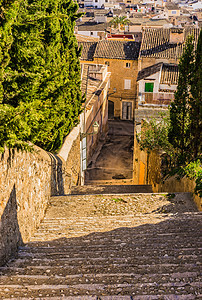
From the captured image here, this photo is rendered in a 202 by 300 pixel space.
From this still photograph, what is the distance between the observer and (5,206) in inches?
217

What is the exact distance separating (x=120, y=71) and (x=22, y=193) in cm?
3326

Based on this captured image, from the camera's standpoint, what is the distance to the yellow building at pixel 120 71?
37.7m

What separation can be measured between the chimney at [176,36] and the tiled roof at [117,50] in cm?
418

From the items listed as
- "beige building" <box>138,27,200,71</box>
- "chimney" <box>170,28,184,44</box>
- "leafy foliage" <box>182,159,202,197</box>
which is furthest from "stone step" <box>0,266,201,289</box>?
"chimney" <box>170,28,184,44</box>

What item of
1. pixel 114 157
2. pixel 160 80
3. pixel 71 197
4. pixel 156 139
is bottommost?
pixel 114 157

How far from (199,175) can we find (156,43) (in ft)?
97.1

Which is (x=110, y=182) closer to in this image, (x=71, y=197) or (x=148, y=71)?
(x=71, y=197)

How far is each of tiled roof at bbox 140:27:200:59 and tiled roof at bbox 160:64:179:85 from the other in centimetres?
269

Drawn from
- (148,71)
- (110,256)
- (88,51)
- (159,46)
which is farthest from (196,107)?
(88,51)

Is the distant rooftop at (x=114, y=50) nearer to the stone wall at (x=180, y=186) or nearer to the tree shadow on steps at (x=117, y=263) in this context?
the stone wall at (x=180, y=186)

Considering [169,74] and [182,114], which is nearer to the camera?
[182,114]

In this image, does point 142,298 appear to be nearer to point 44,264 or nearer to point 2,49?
point 44,264

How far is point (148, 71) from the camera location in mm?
32656

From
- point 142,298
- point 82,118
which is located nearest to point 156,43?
point 82,118
